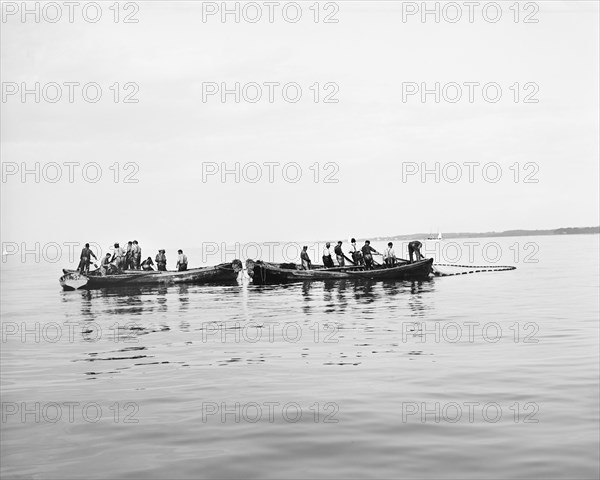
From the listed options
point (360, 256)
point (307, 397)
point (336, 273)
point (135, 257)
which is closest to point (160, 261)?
point (135, 257)

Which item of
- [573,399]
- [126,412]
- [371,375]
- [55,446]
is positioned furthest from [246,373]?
[573,399]

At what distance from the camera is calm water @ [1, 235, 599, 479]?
7.61 metres

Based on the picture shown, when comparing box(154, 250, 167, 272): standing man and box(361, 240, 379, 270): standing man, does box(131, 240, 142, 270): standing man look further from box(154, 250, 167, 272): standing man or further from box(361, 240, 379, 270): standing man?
box(361, 240, 379, 270): standing man

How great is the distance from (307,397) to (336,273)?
27554mm

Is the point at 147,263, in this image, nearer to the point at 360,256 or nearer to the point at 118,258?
the point at 118,258

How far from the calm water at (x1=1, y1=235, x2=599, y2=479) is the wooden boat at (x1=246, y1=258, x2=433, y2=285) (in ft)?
51.1

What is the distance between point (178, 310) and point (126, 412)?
15940 mm

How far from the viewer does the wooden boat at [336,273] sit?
3797 centimetres

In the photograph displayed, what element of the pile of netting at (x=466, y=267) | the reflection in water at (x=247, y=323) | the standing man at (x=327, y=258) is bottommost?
the reflection in water at (x=247, y=323)

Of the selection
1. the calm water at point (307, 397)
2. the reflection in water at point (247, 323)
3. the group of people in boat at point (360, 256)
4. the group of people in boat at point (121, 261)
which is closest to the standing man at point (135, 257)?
the group of people in boat at point (121, 261)

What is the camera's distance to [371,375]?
12102 millimetres

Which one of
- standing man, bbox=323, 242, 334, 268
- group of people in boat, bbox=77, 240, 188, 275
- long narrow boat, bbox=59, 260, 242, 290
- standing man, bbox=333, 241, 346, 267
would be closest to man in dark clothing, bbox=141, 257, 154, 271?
group of people in boat, bbox=77, 240, 188, 275

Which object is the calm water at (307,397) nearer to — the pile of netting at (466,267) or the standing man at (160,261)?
the standing man at (160,261)

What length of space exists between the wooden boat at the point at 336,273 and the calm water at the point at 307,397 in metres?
15.6
